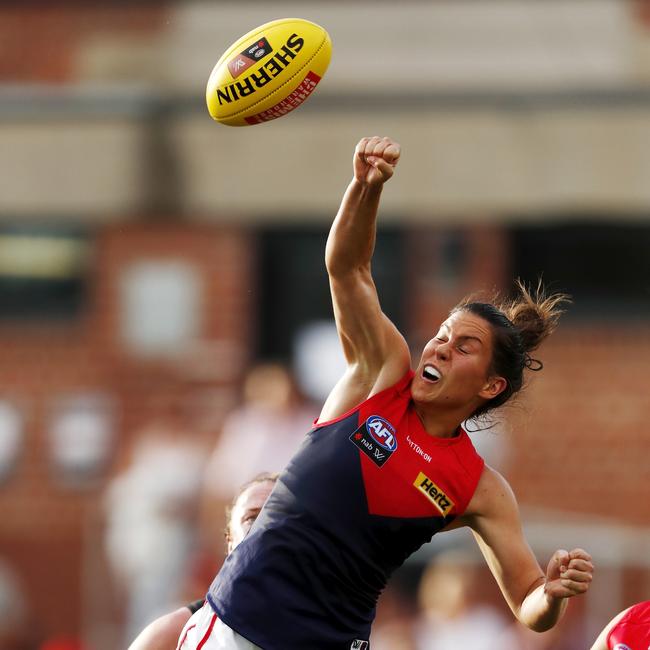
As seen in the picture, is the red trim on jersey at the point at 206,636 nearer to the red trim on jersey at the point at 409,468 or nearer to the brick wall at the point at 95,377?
the red trim on jersey at the point at 409,468

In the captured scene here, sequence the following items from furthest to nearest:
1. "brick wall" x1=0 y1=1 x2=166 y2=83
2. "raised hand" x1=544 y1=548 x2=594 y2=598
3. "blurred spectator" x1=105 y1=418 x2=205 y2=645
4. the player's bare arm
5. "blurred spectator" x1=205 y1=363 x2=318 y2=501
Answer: "brick wall" x1=0 y1=1 x2=166 y2=83, "blurred spectator" x1=105 y1=418 x2=205 y2=645, "blurred spectator" x1=205 y1=363 x2=318 y2=501, the player's bare arm, "raised hand" x1=544 y1=548 x2=594 y2=598

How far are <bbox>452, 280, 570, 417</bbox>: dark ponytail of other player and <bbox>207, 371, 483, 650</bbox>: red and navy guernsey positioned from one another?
34 cm

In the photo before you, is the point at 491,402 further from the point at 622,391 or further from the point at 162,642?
the point at 622,391

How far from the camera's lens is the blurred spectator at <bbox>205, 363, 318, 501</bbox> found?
336 inches

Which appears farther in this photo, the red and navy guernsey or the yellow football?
the yellow football

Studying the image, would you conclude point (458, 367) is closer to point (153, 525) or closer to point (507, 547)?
point (507, 547)

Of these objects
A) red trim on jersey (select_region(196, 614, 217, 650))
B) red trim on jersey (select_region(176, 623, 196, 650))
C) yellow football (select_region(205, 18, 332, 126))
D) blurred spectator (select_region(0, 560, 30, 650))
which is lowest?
blurred spectator (select_region(0, 560, 30, 650))

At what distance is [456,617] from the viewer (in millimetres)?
8430

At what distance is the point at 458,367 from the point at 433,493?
0.38 metres

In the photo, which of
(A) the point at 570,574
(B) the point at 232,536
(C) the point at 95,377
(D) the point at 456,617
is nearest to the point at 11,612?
(C) the point at 95,377

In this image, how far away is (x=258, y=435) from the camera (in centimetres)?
869

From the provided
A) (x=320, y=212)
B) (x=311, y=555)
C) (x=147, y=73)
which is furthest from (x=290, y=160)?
(x=311, y=555)

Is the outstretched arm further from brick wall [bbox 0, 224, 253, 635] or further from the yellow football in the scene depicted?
brick wall [bbox 0, 224, 253, 635]

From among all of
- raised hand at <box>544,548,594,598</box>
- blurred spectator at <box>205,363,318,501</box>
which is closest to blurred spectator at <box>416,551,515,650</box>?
blurred spectator at <box>205,363,318,501</box>
